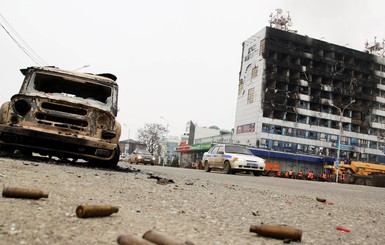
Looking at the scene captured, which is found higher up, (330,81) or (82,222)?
(330,81)

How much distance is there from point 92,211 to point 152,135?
80.6 meters

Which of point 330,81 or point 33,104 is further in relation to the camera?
point 330,81

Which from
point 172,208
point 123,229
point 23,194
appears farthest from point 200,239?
point 23,194

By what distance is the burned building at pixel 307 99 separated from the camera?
61219mm

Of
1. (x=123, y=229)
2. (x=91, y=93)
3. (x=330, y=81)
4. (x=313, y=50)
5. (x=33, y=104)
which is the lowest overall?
(x=123, y=229)

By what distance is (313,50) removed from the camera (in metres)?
67.4

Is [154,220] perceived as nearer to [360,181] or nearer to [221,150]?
[221,150]

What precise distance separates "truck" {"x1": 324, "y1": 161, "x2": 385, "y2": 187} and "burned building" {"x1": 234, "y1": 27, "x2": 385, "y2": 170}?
21.8 meters

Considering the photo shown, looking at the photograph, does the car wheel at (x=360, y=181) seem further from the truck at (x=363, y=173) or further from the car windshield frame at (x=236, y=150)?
the car windshield frame at (x=236, y=150)

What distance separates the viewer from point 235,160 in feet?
55.9

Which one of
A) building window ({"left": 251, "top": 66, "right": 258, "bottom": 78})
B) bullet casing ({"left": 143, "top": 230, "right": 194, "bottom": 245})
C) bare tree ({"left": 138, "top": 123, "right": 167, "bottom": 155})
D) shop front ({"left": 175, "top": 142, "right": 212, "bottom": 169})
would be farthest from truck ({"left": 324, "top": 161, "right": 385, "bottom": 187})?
A: bare tree ({"left": 138, "top": 123, "right": 167, "bottom": 155})

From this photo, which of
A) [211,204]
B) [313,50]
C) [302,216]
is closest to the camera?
[302,216]

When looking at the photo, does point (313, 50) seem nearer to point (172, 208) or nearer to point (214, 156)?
point (214, 156)

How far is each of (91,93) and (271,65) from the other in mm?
57740
